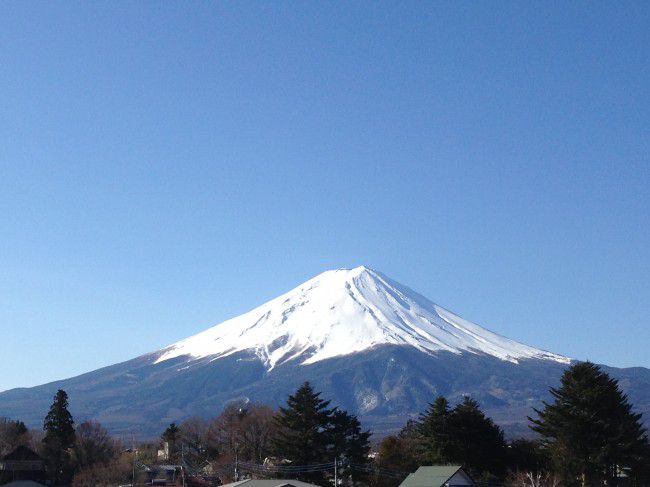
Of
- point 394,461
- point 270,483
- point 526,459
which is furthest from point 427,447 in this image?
point 270,483

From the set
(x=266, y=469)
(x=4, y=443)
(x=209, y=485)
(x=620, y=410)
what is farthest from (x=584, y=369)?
(x=4, y=443)

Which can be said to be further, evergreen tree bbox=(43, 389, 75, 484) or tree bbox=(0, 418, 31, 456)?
tree bbox=(0, 418, 31, 456)

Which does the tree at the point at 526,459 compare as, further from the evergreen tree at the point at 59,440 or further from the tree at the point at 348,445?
the evergreen tree at the point at 59,440

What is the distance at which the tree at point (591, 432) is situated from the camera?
6169cm

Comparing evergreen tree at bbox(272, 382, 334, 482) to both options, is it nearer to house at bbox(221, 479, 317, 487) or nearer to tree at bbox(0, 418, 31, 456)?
house at bbox(221, 479, 317, 487)

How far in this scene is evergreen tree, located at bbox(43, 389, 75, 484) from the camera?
8981 centimetres

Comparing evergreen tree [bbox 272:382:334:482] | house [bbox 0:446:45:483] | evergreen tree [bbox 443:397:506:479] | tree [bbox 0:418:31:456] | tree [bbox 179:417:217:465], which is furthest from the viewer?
tree [bbox 179:417:217:465]

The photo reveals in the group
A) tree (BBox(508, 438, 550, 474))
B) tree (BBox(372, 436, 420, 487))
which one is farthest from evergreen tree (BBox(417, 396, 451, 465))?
tree (BBox(508, 438, 550, 474))

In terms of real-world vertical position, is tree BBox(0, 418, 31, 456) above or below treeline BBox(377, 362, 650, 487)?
above

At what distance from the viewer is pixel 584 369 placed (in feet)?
211

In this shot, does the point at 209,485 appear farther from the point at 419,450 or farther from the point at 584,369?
the point at 584,369

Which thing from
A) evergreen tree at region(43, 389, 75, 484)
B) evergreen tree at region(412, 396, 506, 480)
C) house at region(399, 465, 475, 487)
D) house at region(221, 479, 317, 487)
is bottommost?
house at region(399, 465, 475, 487)

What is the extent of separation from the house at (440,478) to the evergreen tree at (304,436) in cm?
1011

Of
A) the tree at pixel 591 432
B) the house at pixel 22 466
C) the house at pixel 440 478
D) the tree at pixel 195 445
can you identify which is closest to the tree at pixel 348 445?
the house at pixel 440 478
